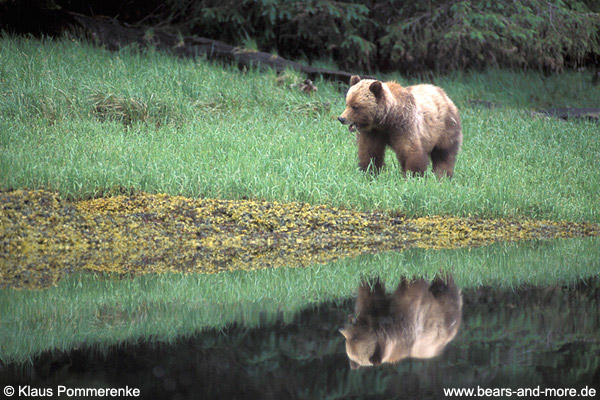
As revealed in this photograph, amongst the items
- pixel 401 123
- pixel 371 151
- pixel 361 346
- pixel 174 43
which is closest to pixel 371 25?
pixel 174 43

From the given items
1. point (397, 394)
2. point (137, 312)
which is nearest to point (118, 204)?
point (137, 312)

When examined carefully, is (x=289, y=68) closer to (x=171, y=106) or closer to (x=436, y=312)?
(x=171, y=106)

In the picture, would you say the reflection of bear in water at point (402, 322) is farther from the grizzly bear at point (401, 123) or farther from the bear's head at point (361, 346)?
the grizzly bear at point (401, 123)

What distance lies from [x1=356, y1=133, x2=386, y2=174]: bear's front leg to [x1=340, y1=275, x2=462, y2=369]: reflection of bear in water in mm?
3377

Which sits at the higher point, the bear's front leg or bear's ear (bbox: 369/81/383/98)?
bear's ear (bbox: 369/81/383/98)

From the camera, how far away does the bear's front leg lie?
831 centimetres

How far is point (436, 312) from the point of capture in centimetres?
439

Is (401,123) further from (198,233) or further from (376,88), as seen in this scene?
(198,233)

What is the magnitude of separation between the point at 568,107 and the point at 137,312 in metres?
12.9

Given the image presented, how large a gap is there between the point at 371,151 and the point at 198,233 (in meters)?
2.77

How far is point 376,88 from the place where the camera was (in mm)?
7844

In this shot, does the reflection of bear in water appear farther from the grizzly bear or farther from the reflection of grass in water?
the grizzly bear

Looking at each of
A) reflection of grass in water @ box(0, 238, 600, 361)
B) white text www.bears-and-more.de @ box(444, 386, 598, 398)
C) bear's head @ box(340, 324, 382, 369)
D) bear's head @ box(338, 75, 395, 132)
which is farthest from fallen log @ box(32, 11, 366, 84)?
white text www.bears-and-more.de @ box(444, 386, 598, 398)

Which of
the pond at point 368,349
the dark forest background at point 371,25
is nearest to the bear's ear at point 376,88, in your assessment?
the pond at point 368,349
